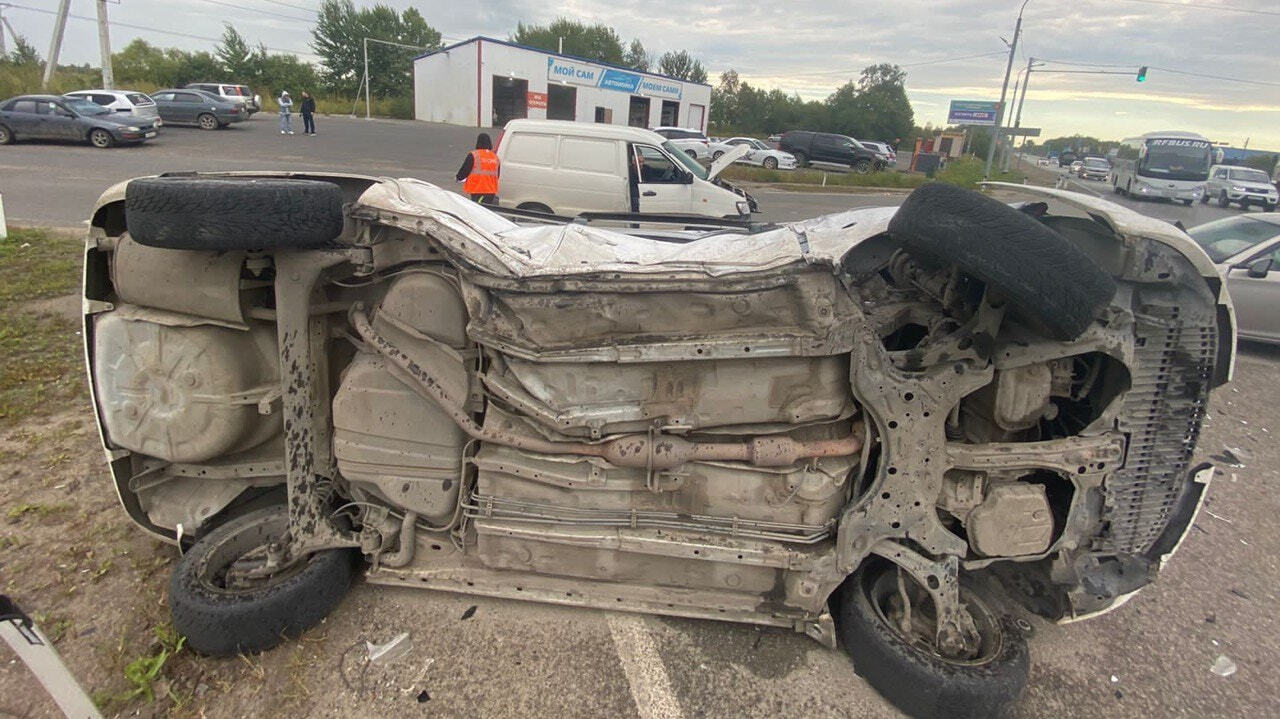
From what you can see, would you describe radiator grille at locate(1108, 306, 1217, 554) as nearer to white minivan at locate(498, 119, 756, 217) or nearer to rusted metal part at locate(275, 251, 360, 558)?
rusted metal part at locate(275, 251, 360, 558)

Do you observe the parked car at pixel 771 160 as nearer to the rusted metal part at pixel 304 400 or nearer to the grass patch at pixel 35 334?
the grass patch at pixel 35 334

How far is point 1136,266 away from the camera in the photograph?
7.66 feet

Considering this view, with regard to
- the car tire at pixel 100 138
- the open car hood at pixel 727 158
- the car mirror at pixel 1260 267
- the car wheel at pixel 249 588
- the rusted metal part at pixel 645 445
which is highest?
the open car hood at pixel 727 158

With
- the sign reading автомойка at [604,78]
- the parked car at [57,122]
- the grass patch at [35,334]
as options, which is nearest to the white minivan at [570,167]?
the grass patch at [35,334]

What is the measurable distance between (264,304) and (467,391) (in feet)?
3.15

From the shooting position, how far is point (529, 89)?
38875 mm

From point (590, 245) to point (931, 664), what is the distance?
201 cm

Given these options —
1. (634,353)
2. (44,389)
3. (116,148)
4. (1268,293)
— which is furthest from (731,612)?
(116,148)

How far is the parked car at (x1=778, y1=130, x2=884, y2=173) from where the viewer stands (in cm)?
3045

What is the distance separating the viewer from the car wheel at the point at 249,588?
241cm

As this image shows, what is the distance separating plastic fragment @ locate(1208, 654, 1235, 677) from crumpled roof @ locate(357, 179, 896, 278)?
7.66 ft

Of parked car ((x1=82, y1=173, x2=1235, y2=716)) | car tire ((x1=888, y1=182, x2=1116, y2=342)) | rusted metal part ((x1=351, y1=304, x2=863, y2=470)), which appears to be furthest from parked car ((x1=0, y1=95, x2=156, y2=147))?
car tire ((x1=888, y1=182, x2=1116, y2=342))

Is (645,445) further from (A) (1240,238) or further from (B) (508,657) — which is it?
(A) (1240,238)

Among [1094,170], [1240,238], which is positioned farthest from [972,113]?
[1240,238]
